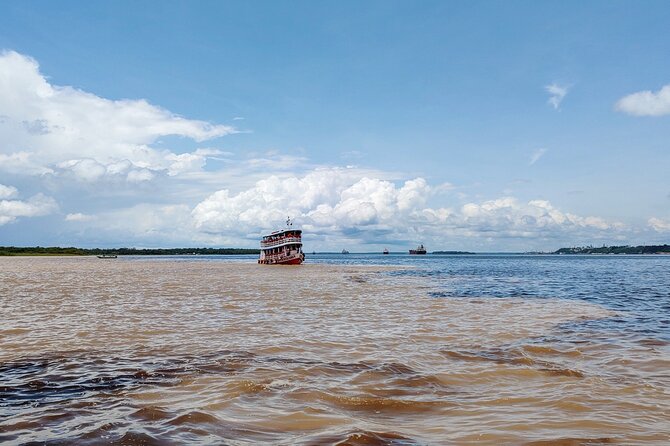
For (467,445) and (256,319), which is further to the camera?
(256,319)

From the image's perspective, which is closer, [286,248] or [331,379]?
Answer: [331,379]

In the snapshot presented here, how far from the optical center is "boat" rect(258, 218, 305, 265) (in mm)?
84875

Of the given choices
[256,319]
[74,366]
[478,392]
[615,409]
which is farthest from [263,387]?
[256,319]

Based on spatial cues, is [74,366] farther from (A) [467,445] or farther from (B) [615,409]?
(B) [615,409]

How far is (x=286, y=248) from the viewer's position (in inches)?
3391

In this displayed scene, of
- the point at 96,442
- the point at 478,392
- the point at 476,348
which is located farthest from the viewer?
the point at 476,348

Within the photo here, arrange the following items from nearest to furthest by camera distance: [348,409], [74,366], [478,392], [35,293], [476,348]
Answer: [348,409] → [478,392] → [74,366] → [476,348] → [35,293]

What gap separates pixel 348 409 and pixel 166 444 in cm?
270

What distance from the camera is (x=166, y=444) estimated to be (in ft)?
18.4

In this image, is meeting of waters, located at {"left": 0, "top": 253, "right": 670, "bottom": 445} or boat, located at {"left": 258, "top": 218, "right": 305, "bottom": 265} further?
boat, located at {"left": 258, "top": 218, "right": 305, "bottom": 265}

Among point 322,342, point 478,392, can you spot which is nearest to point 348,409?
point 478,392

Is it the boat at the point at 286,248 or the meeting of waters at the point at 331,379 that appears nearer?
the meeting of waters at the point at 331,379

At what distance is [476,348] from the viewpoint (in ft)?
39.6

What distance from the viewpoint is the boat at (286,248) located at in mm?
84875
